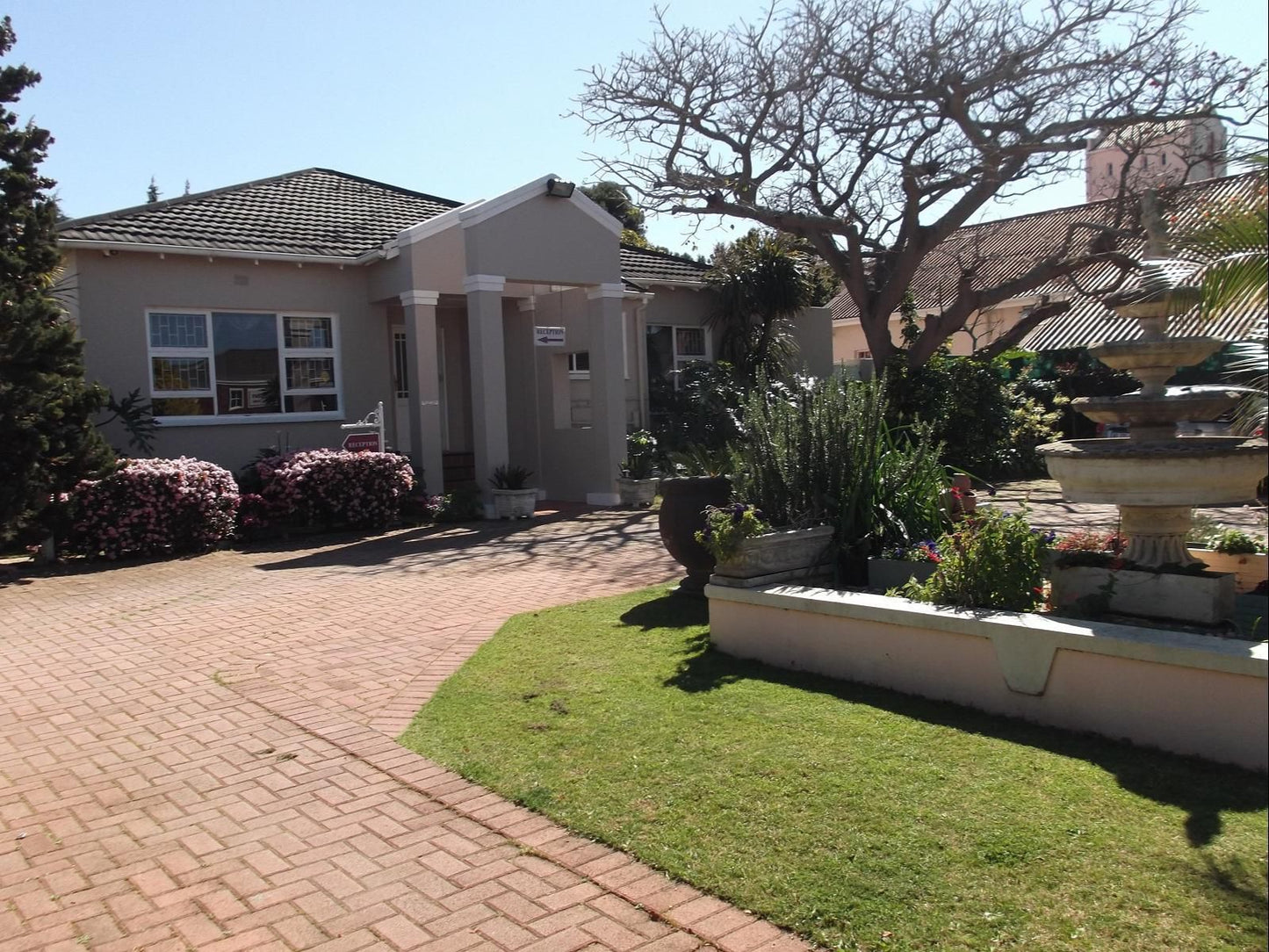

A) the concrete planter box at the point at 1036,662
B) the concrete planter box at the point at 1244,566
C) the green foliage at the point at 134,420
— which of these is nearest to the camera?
the concrete planter box at the point at 1036,662

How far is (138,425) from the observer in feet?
46.3

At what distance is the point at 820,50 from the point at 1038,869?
1695 cm

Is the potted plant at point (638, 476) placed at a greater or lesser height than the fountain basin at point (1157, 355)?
lesser

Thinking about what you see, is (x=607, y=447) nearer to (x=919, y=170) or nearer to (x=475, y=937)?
(x=919, y=170)

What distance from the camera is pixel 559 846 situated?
4.39 metres

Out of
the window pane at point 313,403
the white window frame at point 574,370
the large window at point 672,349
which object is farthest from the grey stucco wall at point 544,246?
the large window at point 672,349

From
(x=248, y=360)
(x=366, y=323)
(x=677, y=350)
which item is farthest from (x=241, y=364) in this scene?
(x=677, y=350)

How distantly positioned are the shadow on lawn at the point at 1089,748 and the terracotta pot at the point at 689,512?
5.44 ft

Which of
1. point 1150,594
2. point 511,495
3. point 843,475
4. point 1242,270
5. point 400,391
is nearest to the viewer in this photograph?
point 1242,270

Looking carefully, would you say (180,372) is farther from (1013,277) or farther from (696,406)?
(1013,277)

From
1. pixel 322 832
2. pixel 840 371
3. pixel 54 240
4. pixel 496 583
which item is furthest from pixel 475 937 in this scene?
pixel 54 240

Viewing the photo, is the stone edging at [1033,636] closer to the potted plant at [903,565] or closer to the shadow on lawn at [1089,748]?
the shadow on lawn at [1089,748]

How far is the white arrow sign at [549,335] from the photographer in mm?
17172

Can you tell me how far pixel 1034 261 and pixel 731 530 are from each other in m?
27.3
